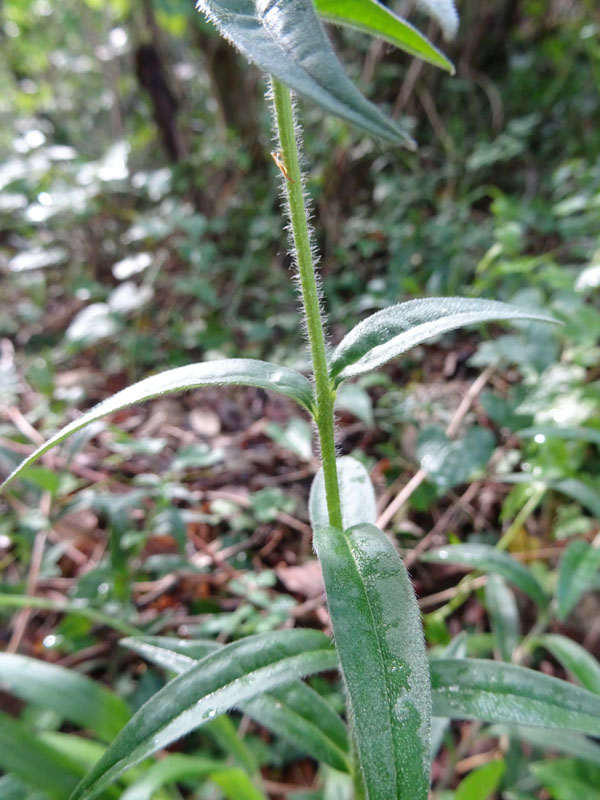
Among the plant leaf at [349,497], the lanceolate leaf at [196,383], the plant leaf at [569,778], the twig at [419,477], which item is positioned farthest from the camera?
the twig at [419,477]

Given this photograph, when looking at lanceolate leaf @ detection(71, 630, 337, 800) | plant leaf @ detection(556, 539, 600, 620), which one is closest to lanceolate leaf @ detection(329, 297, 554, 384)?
lanceolate leaf @ detection(71, 630, 337, 800)

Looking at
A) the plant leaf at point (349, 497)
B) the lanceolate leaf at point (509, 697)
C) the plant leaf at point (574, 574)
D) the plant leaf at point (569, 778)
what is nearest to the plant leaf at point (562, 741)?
the plant leaf at point (569, 778)

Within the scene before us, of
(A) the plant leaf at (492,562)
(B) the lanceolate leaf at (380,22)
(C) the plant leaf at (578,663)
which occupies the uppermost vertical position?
(B) the lanceolate leaf at (380,22)

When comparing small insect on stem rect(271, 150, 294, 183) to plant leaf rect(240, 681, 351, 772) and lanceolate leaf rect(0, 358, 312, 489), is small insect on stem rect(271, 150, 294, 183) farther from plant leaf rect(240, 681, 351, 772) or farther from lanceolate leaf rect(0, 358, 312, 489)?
plant leaf rect(240, 681, 351, 772)

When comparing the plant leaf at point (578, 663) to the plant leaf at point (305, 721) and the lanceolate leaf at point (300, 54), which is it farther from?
the lanceolate leaf at point (300, 54)

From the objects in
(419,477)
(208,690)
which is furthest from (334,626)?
(419,477)

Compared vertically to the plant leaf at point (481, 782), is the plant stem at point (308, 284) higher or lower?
higher

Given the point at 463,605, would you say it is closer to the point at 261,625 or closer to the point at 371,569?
the point at 261,625
